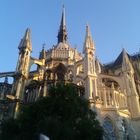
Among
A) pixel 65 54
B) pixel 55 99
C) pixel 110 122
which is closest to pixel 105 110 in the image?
pixel 110 122

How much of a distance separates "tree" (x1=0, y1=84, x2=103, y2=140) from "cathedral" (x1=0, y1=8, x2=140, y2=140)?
205 inches

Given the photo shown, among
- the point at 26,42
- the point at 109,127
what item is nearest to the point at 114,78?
the point at 109,127

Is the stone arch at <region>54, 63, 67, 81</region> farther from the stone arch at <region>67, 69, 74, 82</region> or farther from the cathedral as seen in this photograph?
the stone arch at <region>67, 69, 74, 82</region>

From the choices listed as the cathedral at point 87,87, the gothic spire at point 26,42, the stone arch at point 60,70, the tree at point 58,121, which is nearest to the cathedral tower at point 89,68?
the cathedral at point 87,87

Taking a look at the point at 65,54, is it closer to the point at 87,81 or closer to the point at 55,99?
the point at 87,81

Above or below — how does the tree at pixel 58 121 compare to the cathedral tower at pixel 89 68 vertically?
below

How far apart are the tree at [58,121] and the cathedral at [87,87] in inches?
205

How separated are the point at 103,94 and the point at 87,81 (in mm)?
2166

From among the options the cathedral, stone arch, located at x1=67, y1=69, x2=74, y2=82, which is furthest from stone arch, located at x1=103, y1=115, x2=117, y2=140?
stone arch, located at x1=67, y1=69, x2=74, y2=82

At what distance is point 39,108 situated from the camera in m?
16.3

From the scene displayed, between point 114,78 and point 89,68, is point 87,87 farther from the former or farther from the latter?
point 114,78

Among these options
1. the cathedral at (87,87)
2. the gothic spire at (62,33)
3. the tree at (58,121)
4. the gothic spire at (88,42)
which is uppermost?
the gothic spire at (62,33)

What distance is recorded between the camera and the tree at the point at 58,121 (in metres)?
14.5

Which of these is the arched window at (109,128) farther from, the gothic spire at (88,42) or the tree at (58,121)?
the gothic spire at (88,42)
